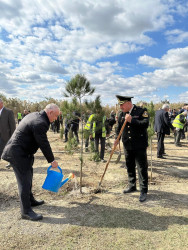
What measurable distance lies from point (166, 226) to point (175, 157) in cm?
510

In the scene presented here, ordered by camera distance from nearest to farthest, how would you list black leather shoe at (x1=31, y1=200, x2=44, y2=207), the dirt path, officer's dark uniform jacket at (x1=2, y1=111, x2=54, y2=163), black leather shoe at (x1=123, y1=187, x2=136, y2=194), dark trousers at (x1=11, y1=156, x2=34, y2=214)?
the dirt path → officer's dark uniform jacket at (x1=2, y1=111, x2=54, y2=163) → dark trousers at (x1=11, y1=156, x2=34, y2=214) → black leather shoe at (x1=31, y1=200, x2=44, y2=207) → black leather shoe at (x1=123, y1=187, x2=136, y2=194)

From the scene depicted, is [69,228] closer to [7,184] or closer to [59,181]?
[59,181]

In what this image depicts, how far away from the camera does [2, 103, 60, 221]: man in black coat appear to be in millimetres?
2756

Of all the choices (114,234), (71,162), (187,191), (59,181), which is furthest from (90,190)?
(71,162)

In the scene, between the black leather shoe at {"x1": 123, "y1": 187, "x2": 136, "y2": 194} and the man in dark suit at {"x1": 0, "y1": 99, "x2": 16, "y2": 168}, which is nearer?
the black leather shoe at {"x1": 123, "y1": 187, "x2": 136, "y2": 194}

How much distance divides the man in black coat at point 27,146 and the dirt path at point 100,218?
14.0 inches

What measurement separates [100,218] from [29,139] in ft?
5.58

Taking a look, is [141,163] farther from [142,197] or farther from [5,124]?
[5,124]

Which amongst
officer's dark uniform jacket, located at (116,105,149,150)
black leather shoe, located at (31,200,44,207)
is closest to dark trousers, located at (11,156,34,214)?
black leather shoe, located at (31,200,44,207)

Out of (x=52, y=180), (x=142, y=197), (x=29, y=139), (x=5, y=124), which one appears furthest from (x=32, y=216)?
(x=5, y=124)

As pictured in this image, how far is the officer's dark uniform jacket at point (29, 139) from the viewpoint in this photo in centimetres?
274

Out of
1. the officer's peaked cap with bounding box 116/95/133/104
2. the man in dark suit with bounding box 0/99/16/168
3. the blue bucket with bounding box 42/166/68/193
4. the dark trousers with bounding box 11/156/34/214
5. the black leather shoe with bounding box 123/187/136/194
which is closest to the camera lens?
the dark trousers with bounding box 11/156/34/214

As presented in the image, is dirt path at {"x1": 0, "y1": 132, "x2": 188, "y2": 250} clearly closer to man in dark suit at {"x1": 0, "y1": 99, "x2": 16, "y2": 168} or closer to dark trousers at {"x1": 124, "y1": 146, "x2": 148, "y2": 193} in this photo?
dark trousers at {"x1": 124, "y1": 146, "x2": 148, "y2": 193}

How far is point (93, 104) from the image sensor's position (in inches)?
155
